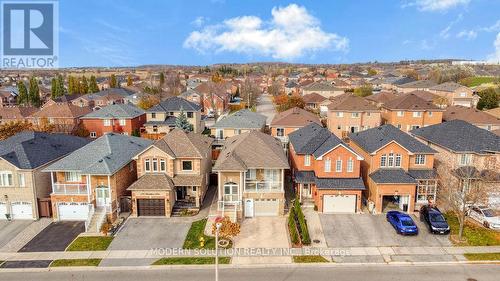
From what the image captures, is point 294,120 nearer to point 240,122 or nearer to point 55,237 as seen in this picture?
point 240,122

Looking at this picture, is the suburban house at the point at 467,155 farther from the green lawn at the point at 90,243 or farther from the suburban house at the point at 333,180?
the green lawn at the point at 90,243

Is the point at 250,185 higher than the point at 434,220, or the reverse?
the point at 250,185

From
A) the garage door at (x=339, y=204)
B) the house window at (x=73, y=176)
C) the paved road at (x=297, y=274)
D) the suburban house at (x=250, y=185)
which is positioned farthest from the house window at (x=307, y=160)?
the house window at (x=73, y=176)

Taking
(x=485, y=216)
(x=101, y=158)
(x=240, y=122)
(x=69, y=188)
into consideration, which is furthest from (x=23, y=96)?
(x=485, y=216)

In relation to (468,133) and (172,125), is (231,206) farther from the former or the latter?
(172,125)

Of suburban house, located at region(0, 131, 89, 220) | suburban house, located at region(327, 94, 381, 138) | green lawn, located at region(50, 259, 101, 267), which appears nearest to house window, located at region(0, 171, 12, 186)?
suburban house, located at region(0, 131, 89, 220)
